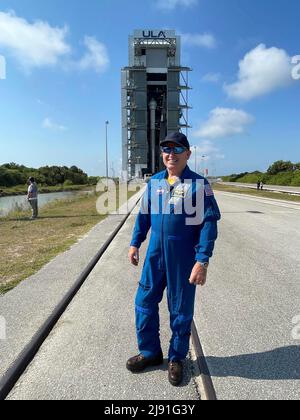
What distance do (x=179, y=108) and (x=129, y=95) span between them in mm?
9694

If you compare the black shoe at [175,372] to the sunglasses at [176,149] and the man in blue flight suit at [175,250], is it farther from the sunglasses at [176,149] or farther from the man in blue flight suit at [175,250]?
the sunglasses at [176,149]

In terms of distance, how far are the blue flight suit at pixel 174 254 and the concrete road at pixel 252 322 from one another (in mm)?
561

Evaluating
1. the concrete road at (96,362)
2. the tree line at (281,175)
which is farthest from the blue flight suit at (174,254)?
the tree line at (281,175)

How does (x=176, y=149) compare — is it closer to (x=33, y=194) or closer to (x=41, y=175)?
(x=33, y=194)

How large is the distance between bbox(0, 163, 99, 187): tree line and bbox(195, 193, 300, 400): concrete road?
316ft

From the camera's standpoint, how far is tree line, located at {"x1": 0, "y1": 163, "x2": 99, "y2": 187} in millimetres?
99075

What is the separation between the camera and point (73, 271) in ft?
23.4

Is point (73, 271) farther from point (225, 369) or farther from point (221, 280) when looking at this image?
point (225, 369)

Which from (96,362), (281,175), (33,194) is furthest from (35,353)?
(281,175)

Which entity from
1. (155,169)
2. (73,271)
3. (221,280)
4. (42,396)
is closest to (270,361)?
(42,396)

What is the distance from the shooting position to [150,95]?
68.8 m

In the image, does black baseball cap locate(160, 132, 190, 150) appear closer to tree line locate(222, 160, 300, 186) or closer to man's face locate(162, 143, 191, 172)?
man's face locate(162, 143, 191, 172)
